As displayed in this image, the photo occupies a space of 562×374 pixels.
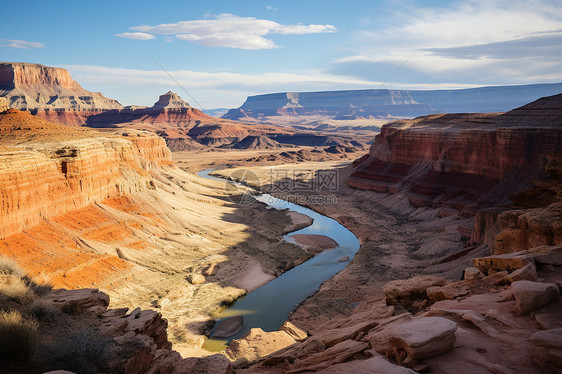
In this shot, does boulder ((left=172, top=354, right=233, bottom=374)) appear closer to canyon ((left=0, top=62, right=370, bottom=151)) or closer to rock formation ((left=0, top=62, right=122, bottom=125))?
canyon ((left=0, top=62, right=370, bottom=151))

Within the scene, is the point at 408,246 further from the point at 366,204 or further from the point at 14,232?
the point at 14,232

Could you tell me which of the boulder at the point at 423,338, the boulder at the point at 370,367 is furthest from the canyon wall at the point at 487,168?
the boulder at the point at 370,367

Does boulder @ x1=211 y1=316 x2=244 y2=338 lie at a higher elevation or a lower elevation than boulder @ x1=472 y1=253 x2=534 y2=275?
lower

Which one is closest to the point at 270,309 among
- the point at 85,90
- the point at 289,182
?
the point at 289,182

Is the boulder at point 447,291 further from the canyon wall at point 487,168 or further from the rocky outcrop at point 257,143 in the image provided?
the rocky outcrop at point 257,143

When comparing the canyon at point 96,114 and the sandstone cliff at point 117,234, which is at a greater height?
the canyon at point 96,114

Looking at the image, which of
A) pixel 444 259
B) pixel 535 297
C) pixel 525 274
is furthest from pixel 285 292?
pixel 535 297

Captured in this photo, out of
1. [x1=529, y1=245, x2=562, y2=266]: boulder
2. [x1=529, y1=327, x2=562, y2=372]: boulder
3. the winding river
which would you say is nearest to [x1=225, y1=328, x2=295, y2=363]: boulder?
the winding river
